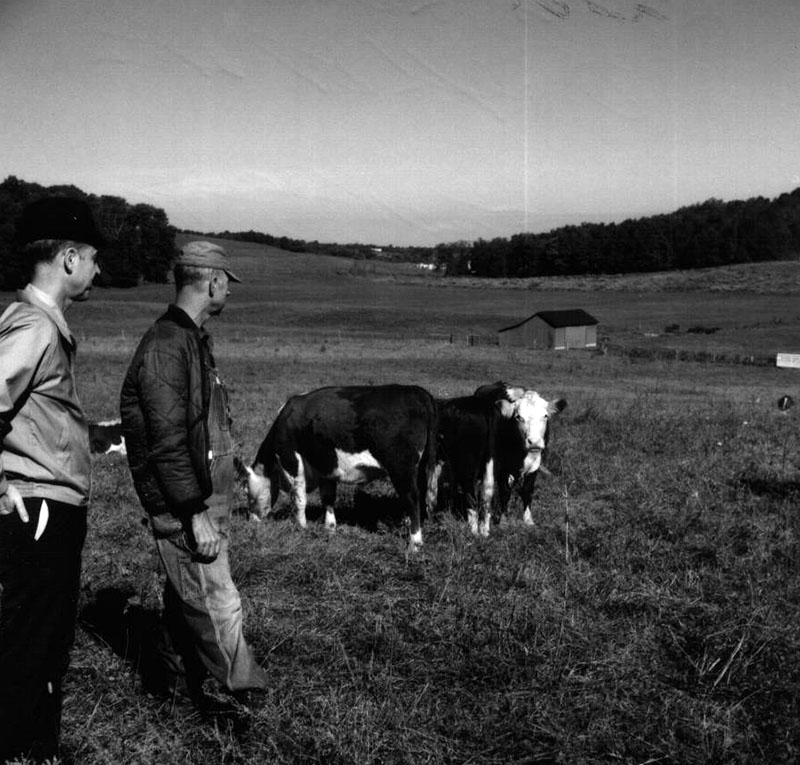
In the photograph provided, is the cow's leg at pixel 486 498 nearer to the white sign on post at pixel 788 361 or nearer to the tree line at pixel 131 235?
the white sign on post at pixel 788 361

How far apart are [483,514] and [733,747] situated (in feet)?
15.5

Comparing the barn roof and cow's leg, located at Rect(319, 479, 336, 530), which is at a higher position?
the barn roof

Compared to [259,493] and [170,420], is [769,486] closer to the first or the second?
[259,493]

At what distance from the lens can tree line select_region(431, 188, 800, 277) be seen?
12531cm

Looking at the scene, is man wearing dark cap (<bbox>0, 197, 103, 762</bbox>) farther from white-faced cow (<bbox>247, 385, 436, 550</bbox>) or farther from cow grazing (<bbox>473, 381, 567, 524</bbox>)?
cow grazing (<bbox>473, 381, 567, 524</bbox>)

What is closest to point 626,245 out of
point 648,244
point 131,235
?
point 648,244

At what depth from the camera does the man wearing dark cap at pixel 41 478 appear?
3.16 metres

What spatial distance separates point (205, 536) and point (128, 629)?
1828 millimetres

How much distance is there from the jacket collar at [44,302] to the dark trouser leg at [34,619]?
0.75m

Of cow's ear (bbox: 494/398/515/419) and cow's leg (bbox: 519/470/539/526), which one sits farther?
cow's ear (bbox: 494/398/515/419)

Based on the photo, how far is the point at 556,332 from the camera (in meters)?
65.4

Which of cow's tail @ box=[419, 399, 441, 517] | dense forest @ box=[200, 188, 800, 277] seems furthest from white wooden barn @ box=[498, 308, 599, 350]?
dense forest @ box=[200, 188, 800, 277]

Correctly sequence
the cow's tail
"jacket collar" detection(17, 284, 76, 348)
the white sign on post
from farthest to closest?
the white sign on post → the cow's tail → "jacket collar" detection(17, 284, 76, 348)

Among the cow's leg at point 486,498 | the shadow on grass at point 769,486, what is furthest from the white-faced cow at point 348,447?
the shadow on grass at point 769,486
